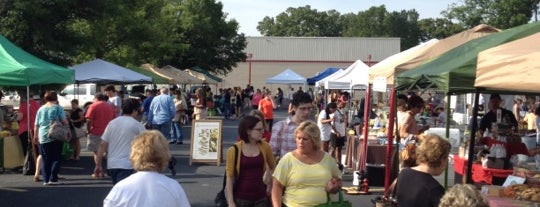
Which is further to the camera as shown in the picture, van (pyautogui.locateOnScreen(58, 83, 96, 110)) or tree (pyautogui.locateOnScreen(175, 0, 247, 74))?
tree (pyautogui.locateOnScreen(175, 0, 247, 74))

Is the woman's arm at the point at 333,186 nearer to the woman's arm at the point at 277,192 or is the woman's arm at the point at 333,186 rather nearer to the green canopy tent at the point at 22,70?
the woman's arm at the point at 277,192

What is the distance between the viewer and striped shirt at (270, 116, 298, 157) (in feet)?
25.5

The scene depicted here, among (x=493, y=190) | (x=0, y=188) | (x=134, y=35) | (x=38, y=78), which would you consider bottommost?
(x=0, y=188)

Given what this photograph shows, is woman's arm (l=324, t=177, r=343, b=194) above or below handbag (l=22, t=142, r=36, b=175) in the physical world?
above

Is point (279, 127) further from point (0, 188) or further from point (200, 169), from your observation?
point (200, 169)

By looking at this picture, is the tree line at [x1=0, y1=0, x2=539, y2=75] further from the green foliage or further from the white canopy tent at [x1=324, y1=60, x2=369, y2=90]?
the white canopy tent at [x1=324, y1=60, x2=369, y2=90]

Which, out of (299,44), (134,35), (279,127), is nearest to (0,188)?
(279,127)

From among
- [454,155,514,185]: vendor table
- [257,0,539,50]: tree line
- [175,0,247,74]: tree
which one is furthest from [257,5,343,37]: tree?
[454,155,514,185]: vendor table

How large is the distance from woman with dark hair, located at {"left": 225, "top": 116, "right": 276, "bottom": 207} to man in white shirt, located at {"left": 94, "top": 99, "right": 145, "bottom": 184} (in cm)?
262

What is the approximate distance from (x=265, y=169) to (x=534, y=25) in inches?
150

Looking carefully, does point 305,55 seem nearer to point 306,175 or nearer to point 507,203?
point 507,203

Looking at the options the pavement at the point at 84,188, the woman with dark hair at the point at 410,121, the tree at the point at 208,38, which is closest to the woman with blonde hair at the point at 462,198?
the woman with dark hair at the point at 410,121

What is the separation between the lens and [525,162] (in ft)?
26.0

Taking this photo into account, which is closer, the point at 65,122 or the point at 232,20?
the point at 65,122
